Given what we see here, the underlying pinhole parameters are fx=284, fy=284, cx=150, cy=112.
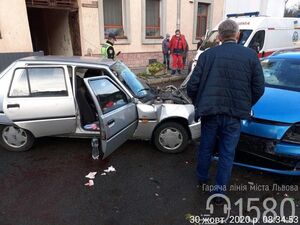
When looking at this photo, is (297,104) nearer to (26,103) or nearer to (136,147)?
(136,147)

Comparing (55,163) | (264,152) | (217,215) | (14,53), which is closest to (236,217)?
(217,215)

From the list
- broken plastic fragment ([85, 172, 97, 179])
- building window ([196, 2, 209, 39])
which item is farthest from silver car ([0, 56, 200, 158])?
building window ([196, 2, 209, 39])

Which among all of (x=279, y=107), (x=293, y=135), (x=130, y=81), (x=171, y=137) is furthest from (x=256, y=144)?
(x=130, y=81)

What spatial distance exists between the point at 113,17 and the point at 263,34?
636cm

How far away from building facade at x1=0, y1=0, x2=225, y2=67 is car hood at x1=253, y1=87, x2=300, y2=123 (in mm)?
9123

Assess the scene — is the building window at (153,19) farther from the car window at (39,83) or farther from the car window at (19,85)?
the car window at (19,85)

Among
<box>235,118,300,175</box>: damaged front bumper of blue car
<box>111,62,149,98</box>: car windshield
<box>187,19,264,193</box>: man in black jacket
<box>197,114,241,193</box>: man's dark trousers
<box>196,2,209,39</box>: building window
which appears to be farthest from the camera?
<box>196,2,209,39</box>: building window

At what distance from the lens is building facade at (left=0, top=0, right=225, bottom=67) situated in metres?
10.2

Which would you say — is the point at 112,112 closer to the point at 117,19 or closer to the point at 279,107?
the point at 279,107

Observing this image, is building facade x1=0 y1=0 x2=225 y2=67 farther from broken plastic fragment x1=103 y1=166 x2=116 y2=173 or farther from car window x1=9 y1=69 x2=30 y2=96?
broken plastic fragment x1=103 y1=166 x2=116 y2=173

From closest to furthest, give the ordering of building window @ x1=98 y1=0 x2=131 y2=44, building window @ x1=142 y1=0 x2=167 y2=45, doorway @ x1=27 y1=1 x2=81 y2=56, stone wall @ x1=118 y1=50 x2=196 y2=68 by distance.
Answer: doorway @ x1=27 y1=1 x2=81 y2=56
building window @ x1=98 y1=0 x2=131 y2=44
stone wall @ x1=118 y1=50 x2=196 y2=68
building window @ x1=142 y1=0 x2=167 y2=45

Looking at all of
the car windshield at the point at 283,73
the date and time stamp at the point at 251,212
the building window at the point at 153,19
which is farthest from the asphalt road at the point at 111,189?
the building window at the point at 153,19

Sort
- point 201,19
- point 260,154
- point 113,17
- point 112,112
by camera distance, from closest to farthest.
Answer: point 260,154 → point 112,112 → point 113,17 → point 201,19

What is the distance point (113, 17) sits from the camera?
41.5 ft
